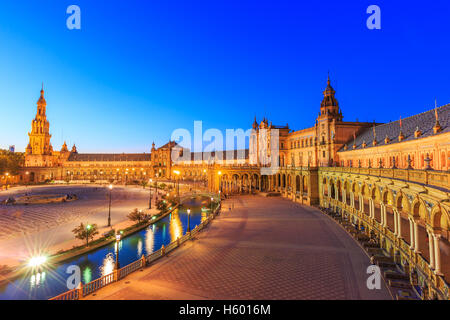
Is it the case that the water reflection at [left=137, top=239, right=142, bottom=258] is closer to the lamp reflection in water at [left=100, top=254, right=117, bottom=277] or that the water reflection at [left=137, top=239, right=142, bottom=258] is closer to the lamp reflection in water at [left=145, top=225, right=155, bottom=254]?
the lamp reflection in water at [left=145, top=225, right=155, bottom=254]

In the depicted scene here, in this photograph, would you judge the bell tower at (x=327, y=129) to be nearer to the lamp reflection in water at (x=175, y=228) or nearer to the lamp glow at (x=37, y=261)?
the lamp reflection in water at (x=175, y=228)

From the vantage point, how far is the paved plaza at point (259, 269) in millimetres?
14617

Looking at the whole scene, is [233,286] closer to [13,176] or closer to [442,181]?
[442,181]

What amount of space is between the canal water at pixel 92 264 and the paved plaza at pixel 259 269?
6.66 metres

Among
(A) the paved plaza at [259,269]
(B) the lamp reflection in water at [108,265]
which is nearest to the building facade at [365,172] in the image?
(A) the paved plaza at [259,269]

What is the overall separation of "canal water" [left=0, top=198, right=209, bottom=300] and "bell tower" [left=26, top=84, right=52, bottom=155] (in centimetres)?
12471

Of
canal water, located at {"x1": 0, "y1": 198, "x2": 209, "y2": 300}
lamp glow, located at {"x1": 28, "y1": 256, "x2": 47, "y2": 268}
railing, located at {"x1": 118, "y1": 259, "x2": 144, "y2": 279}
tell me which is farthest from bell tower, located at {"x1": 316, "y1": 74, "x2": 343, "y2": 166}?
lamp glow, located at {"x1": 28, "y1": 256, "x2": 47, "y2": 268}

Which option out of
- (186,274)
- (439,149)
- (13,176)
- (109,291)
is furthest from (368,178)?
(13,176)

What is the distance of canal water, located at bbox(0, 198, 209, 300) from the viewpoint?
59.4 feet

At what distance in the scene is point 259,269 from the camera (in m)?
18.0
